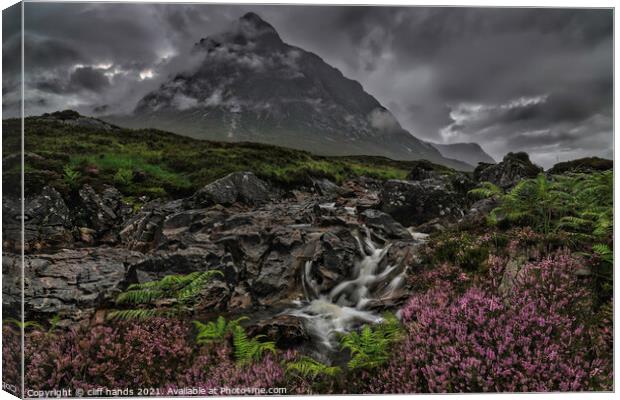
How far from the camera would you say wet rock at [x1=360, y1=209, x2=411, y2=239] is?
7.37m

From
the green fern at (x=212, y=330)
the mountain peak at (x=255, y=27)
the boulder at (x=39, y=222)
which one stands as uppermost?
the mountain peak at (x=255, y=27)

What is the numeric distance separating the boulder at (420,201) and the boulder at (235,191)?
2377mm

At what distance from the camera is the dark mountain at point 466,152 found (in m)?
Answer: 6.64

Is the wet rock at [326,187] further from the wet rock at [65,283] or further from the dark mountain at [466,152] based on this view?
the wet rock at [65,283]

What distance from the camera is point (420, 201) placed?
8.19 m

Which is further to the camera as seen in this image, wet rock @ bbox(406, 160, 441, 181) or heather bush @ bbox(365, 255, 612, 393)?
wet rock @ bbox(406, 160, 441, 181)

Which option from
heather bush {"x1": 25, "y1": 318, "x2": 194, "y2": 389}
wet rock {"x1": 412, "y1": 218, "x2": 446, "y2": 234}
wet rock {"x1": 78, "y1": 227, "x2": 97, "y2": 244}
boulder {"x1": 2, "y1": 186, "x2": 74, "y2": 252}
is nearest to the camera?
heather bush {"x1": 25, "y1": 318, "x2": 194, "y2": 389}

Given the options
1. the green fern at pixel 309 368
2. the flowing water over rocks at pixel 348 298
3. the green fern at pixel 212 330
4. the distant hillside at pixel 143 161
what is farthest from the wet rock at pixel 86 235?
the green fern at pixel 309 368

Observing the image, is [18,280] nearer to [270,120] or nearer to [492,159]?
[270,120]

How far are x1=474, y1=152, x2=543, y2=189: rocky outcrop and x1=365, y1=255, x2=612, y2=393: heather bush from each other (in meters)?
1.90

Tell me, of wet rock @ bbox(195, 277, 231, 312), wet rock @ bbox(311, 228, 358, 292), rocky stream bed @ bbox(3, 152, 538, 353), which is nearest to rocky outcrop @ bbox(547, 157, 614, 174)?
rocky stream bed @ bbox(3, 152, 538, 353)

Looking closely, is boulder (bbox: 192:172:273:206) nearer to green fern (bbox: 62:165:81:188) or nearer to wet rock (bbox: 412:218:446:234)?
green fern (bbox: 62:165:81:188)

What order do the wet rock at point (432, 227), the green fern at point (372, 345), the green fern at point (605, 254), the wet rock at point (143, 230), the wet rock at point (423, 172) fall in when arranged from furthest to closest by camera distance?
Answer: the wet rock at point (432, 227) → the wet rock at point (423, 172) → the wet rock at point (143, 230) → the green fern at point (605, 254) → the green fern at point (372, 345)

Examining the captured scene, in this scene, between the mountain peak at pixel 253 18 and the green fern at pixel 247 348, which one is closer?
the green fern at pixel 247 348
